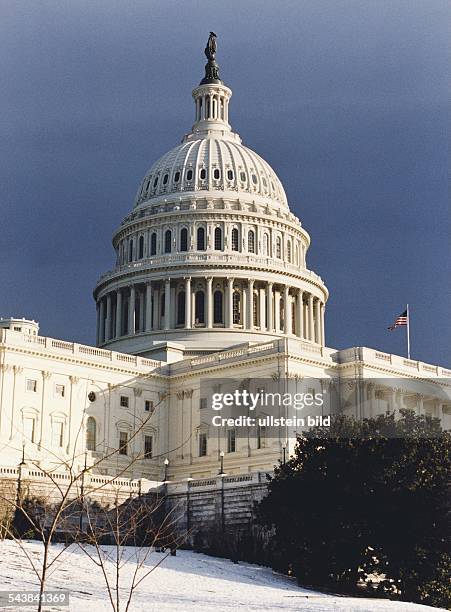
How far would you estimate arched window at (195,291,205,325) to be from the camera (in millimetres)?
125875

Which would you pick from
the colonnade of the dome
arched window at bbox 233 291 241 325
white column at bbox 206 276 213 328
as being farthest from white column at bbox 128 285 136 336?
arched window at bbox 233 291 241 325

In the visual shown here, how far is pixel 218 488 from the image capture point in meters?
81.1

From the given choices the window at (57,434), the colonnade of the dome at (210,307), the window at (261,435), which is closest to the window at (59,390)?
the window at (57,434)

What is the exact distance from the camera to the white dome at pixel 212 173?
447 feet

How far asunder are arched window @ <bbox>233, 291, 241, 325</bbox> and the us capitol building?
127 mm

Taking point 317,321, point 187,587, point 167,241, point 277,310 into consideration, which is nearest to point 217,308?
point 277,310

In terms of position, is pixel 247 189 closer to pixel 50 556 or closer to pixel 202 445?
pixel 202 445

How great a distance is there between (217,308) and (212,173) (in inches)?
749

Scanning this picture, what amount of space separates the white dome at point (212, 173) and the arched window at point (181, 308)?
48.2 feet

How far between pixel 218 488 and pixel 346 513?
19.5 meters

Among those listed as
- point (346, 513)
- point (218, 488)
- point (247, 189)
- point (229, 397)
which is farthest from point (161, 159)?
point (346, 513)

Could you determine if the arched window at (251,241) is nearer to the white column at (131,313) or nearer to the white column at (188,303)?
the white column at (188,303)

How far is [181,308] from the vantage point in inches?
4988

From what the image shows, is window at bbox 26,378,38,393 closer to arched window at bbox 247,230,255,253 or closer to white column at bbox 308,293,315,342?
arched window at bbox 247,230,255,253
